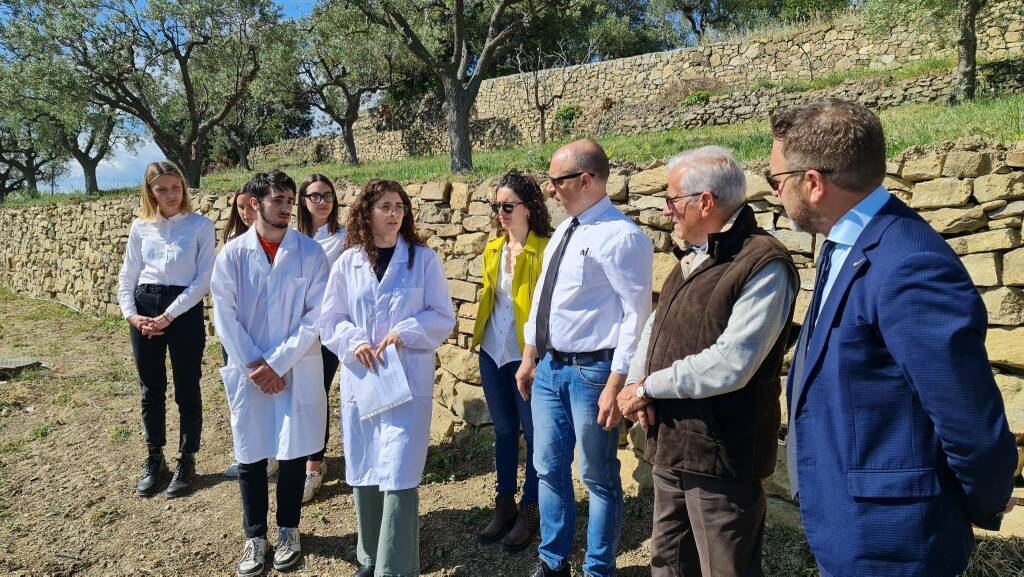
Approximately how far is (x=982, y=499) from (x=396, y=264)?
7.73 feet

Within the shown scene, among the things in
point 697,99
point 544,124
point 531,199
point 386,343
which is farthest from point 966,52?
point 544,124

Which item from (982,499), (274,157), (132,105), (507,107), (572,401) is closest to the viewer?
(982,499)

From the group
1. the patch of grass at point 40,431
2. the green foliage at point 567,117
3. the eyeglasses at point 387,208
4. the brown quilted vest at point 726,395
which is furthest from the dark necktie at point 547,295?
the green foliage at point 567,117

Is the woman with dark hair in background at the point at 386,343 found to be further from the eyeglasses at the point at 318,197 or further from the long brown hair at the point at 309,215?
the long brown hair at the point at 309,215

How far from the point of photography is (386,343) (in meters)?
2.86

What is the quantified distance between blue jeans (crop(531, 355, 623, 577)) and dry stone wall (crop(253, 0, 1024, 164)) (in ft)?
31.8

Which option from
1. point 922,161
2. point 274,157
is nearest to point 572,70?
point 274,157

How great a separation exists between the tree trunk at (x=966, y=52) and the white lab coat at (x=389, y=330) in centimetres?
841

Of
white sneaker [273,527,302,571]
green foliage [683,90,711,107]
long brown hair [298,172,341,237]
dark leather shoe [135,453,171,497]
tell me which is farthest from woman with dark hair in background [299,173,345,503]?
green foliage [683,90,711,107]

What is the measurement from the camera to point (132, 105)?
13.4 meters

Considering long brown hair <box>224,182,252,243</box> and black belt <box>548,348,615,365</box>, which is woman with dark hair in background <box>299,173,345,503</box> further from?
black belt <box>548,348,615,365</box>

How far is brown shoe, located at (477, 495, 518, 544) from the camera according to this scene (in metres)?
3.39

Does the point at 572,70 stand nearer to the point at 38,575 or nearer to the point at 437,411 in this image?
the point at 437,411

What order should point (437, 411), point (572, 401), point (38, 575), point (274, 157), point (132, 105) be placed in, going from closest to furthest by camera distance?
point (572, 401)
point (38, 575)
point (437, 411)
point (132, 105)
point (274, 157)
